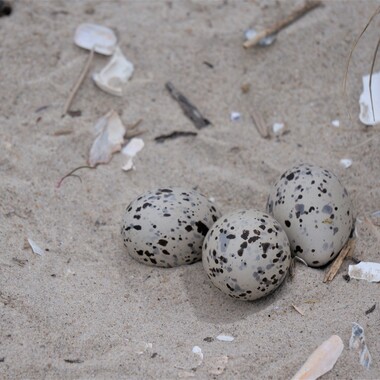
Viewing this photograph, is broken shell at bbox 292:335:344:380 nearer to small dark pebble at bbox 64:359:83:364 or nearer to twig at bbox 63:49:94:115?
small dark pebble at bbox 64:359:83:364

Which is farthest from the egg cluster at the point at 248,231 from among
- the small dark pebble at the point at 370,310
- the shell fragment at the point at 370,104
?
the shell fragment at the point at 370,104

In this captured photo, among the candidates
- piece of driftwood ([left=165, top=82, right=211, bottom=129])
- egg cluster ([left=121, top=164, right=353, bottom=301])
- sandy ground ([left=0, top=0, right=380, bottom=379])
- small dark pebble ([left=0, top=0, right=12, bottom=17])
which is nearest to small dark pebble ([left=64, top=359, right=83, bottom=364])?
sandy ground ([left=0, top=0, right=380, bottom=379])

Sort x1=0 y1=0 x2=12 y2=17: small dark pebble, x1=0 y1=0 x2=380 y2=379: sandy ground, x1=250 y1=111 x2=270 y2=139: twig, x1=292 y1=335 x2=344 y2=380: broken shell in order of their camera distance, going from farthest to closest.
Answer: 1. x1=0 y1=0 x2=12 y2=17: small dark pebble
2. x1=250 y1=111 x2=270 y2=139: twig
3. x1=0 y1=0 x2=380 y2=379: sandy ground
4. x1=292 y1=335 x2=344 y2=380: broken shell

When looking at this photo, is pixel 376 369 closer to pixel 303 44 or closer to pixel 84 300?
pixel 84 300

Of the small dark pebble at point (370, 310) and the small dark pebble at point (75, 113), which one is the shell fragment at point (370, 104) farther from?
the small dark pebble at point (75, 113)

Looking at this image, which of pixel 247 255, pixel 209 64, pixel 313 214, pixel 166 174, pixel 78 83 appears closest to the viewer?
pixel 247 255

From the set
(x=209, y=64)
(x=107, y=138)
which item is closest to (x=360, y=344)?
(x=107, y=138)

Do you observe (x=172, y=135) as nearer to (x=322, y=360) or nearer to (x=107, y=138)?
(x=107, y=138)
